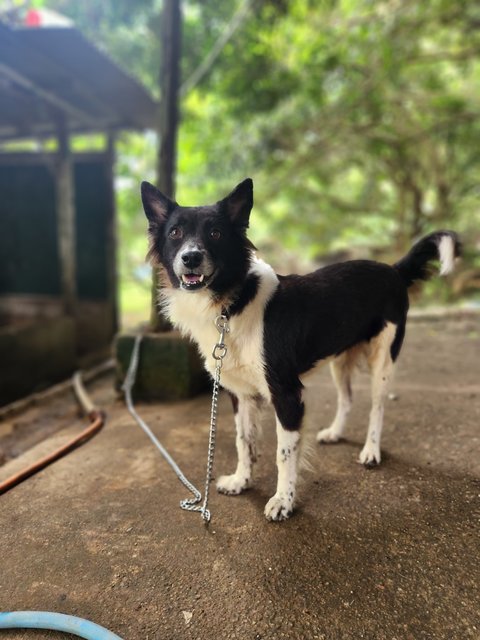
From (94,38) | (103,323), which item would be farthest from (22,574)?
(94,38)

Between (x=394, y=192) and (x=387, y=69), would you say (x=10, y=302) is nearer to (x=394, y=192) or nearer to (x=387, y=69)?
A: (x=387, y=69)

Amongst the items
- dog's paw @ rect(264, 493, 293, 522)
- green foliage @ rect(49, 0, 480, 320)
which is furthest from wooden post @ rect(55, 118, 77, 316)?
dog's paw @ rect(264, 493, 293, 522)

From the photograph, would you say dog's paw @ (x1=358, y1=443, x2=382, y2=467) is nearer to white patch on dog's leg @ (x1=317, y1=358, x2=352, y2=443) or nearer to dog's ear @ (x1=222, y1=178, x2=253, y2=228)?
white patch on dog's leg @ (x1=317, y1=358, x2=352, y2=443)

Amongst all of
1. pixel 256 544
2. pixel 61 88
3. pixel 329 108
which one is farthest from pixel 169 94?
pixel 329 108

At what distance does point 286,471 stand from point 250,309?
95cm

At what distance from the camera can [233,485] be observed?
2795 mm

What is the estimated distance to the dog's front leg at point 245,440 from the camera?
9.26 ft

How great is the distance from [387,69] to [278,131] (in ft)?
8.64

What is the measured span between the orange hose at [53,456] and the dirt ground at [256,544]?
0.22ft

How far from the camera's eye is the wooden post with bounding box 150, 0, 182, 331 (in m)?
5.07

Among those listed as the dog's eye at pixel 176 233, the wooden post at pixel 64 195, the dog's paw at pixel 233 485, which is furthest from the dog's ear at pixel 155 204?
the wooden post at pixel 64 195

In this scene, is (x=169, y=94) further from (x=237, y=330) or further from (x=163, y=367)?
(x=237, y=330)

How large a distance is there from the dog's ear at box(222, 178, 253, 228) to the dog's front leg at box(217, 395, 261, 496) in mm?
1096

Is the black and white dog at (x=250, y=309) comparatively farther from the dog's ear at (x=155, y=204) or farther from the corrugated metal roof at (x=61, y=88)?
the corrugated metal roof at (x=61, y=88)
